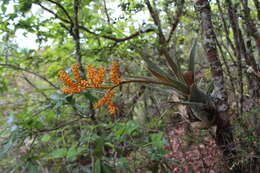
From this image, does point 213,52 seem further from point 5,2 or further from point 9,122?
point 5,2

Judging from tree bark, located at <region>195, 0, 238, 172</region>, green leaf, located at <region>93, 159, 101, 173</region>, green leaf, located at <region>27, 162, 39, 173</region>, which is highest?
tree bark, located at <region>195, 0, 238, 172</region>

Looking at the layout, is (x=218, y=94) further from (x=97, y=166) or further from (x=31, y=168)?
(x=31, y=168)

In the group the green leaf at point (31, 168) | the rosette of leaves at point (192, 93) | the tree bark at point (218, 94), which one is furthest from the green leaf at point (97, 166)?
the tree bark at point (218, 94)

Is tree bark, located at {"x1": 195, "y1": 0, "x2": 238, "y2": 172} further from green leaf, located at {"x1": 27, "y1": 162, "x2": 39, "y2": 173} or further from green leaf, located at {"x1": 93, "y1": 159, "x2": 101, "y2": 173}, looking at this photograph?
green leaf, located at {"x1": 27, "y1": 162, "x2": 39, "y2": 173}

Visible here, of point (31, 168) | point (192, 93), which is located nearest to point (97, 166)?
point (31, 168)

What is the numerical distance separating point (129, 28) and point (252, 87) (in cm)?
167

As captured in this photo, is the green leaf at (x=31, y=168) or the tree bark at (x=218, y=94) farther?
the tree bark at (x=218, y=94)

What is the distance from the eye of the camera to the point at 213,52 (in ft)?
5.38

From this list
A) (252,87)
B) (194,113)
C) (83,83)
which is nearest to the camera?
(83,83)

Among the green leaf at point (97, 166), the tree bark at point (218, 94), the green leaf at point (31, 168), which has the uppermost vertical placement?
the tree bark at point (218, 94)

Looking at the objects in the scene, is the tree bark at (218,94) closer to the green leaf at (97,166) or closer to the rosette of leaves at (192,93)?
the rosette of leaves at (192,93)

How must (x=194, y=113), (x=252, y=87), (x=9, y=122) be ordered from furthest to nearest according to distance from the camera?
(x=252, y=87) < (x=194, y=113) < (x=9, y=122)

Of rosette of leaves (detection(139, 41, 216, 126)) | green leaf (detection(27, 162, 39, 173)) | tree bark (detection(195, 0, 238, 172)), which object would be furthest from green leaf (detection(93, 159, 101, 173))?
tree bark (detection(195, 0, 238, 172))

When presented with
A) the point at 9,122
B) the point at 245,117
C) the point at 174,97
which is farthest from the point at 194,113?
the point at 9,122
